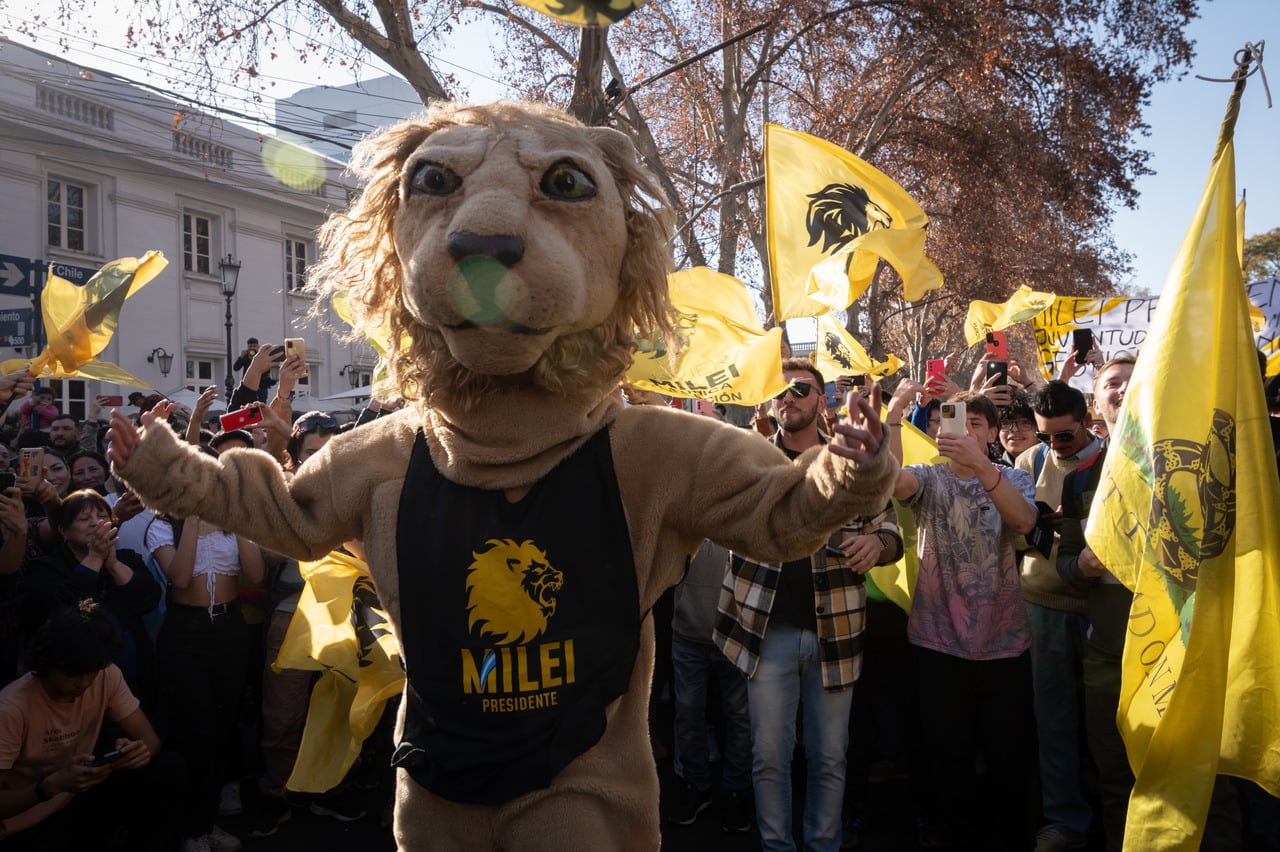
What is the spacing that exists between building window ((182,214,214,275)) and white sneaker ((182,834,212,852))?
19.2m

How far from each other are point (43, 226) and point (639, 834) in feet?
65.6

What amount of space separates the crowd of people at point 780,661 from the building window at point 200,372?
56.8 ft

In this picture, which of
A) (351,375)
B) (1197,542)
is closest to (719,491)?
(1197,542)

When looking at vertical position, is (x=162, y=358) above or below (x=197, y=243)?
below

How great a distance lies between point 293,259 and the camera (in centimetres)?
2419

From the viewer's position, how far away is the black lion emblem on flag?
4438mm

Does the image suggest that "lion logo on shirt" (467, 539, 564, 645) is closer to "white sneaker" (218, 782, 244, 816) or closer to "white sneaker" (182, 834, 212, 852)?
"white sneaker" (182, 834, 212, 852)

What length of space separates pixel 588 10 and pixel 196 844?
160 inches

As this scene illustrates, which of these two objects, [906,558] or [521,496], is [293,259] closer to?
[906,558]

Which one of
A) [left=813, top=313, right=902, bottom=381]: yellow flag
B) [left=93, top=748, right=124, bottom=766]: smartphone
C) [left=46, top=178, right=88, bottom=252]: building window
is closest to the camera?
[left=93, top=748, right=124, bottom=766]: smartphone

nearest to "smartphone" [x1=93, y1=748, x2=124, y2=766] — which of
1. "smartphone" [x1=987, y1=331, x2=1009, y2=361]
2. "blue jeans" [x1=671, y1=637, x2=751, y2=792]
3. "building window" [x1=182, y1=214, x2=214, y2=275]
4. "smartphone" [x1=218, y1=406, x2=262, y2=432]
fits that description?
"smartphone" [x1=218, y1=406, x2=262, y2=432]

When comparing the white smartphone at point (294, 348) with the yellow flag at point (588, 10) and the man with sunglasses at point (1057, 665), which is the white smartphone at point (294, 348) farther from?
the man with sunglasses at point (1057, 665)

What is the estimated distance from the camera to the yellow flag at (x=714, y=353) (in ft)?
14.8

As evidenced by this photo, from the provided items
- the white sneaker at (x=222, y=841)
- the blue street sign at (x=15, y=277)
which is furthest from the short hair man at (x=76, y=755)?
the blue street sign at (x=15, y=277)
